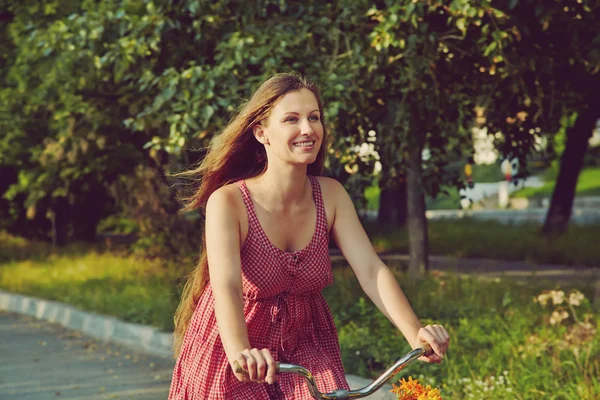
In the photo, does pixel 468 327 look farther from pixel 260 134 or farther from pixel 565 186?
pixel 565 186

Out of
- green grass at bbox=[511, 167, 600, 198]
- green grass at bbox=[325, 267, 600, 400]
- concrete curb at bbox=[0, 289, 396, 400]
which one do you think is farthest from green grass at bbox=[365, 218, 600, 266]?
green grass at bbox=[511, 167, 600, 198]

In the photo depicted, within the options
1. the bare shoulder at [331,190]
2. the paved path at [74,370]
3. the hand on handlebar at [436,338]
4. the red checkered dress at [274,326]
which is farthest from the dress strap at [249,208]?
the paved path at [74,370]

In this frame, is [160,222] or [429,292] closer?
[429,292]

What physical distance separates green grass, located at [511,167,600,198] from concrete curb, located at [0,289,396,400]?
31.2 metres

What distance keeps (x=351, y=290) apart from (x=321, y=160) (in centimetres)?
692

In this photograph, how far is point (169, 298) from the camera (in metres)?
11.0

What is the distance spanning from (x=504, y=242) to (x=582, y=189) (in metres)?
31.2

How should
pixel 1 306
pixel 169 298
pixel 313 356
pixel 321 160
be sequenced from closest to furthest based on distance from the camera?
pixel 313 356, pixel 321 160, pixel 169 298, pixel 1 306

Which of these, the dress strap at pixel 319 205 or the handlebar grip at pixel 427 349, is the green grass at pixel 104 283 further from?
the handlebar grip at pixel 427 349

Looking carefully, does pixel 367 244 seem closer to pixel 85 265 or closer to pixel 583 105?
pixel 583 105

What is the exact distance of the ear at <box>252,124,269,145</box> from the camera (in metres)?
3.17

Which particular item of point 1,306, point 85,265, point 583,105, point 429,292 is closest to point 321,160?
point 429,292

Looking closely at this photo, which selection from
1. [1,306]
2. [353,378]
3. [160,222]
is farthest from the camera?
[160,222]

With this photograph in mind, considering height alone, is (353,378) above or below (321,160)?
below
